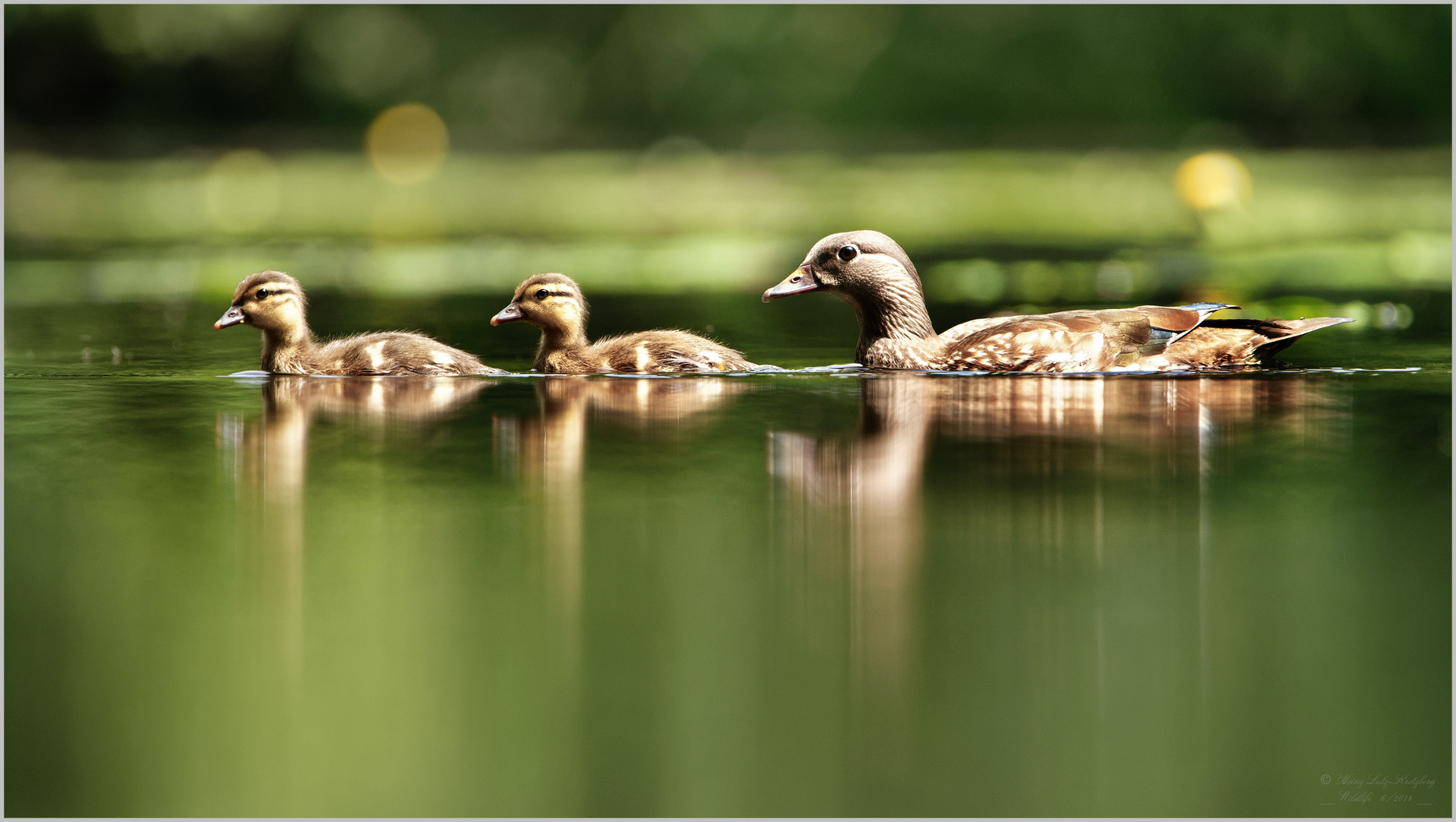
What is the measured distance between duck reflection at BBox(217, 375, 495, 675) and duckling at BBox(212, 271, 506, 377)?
0.10 metres

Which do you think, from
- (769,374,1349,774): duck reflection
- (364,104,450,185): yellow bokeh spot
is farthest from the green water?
(364,104,450,185): yellow bokeh spot

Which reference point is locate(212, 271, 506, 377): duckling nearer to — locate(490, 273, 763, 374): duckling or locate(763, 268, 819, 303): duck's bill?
locate(490, 273, 763, 374): duckling

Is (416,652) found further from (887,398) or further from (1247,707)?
(887,398)

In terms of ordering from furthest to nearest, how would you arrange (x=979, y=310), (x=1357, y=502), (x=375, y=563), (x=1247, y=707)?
(x=979, y=310) → (x=1357, y=502) → (x=375, y=563) → (x=1247, y=707)

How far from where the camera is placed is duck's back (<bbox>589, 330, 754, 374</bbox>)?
29.2 ft

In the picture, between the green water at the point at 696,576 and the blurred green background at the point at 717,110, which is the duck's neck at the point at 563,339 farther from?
the blurred green background at the point at 717,110

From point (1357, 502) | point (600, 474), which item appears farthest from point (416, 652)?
point (1357, 502)

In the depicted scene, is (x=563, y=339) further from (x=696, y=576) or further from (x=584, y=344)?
(x=696, y=576)

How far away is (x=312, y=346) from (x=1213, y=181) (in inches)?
647

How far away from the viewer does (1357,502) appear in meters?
5.84

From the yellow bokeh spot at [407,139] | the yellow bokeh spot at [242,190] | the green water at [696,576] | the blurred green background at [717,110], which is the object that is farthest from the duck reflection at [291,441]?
the yellow bokeh spot at [407,139]

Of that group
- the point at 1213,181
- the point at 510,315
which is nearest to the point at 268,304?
the point at 510,315

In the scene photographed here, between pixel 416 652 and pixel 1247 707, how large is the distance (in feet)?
6.82

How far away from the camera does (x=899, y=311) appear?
357 inches
